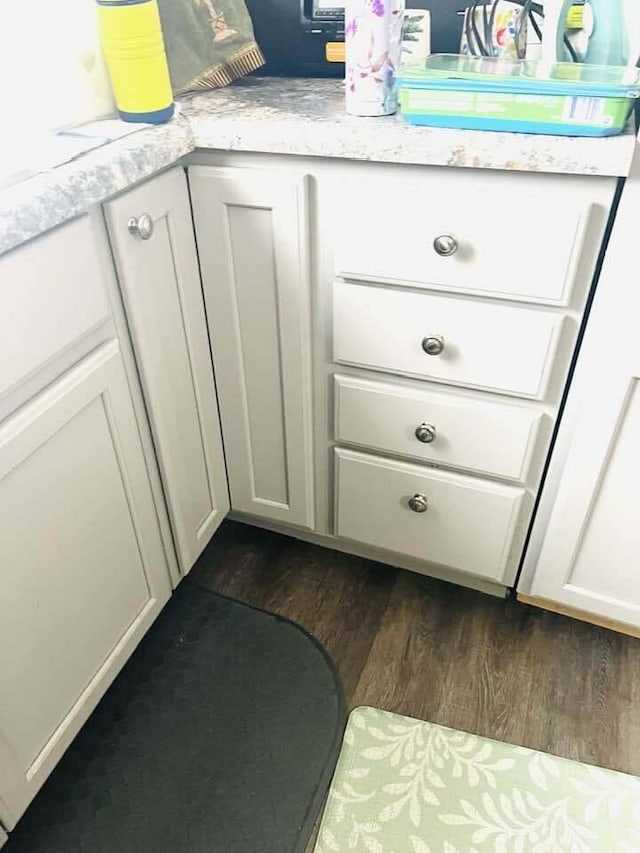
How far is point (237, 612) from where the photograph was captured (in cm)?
131

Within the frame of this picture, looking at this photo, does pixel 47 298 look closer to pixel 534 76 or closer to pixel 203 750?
pixel 534 76

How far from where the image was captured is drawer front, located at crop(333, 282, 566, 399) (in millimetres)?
956

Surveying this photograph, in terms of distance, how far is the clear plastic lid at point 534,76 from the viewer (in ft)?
2.62

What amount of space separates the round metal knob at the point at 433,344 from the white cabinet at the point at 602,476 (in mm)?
196

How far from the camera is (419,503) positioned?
3.91 ft

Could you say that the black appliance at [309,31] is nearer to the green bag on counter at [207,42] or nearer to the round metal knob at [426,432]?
the green bag on counter at [207,42]

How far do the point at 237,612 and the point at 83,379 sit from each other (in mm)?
633

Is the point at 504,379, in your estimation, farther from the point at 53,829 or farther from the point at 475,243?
the point at 53,829

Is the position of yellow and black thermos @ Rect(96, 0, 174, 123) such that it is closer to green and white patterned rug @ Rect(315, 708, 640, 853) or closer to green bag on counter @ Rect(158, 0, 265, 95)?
green bag on counter @ Rect(158, 0, 265, 95)

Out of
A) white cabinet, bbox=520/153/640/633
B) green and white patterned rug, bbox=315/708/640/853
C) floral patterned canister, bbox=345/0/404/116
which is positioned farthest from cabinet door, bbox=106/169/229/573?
white cabinet, bbox=520/153/640/633

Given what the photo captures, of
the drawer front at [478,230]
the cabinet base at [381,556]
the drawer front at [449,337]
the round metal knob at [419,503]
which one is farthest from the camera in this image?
the cabinet base at [381,556]

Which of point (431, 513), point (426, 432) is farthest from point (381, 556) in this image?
point (426, 432)

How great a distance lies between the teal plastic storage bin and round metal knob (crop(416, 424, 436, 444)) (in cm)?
45

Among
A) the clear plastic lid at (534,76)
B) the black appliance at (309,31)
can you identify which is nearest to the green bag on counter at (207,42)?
the black appliance at (309,31)
